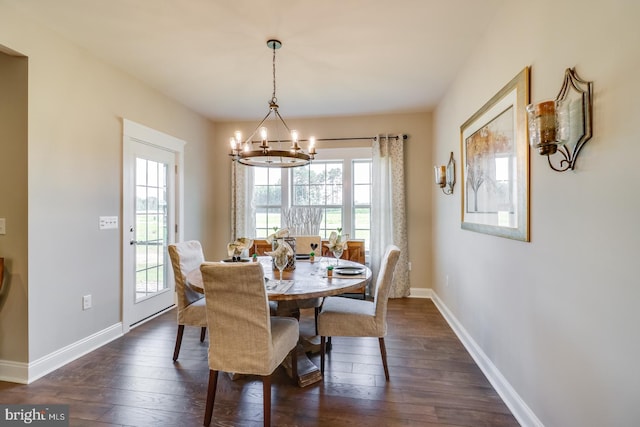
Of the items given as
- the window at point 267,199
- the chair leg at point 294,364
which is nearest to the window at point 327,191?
the window at point 267,199

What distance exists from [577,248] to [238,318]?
1.66 meters

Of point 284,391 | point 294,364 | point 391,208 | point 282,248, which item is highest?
point 391,208

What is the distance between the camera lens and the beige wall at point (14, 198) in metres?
2.19

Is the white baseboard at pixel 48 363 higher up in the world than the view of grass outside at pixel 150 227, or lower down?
lower down

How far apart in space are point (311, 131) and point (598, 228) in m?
3.81

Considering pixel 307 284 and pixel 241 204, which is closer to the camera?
pixel 307 284

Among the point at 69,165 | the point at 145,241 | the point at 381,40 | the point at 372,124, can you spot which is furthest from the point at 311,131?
the point at 69,165

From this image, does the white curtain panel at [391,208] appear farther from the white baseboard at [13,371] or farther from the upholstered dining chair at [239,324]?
the white baseboard at [13,371]

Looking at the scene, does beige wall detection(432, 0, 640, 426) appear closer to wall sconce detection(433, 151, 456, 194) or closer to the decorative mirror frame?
the decorative mirror frame

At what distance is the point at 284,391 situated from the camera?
2.07 meters

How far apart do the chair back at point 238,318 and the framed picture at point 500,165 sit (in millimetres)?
1542

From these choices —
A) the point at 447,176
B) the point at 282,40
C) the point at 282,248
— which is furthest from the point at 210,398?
the point at 447,176

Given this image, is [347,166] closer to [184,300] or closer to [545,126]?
[184,300]

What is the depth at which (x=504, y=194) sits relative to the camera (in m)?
1.98
